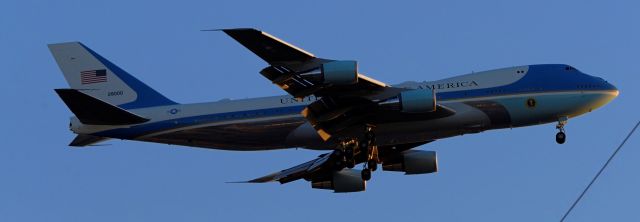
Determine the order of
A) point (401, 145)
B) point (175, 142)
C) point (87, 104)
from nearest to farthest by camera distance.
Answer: point (87, 104) < point (175, 142) < point (401, 145)

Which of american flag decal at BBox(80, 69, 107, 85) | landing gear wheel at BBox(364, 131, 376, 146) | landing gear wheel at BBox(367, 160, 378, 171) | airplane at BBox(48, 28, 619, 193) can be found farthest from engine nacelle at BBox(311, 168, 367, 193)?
american flag decal at BBox(80, 69, 107, 85)

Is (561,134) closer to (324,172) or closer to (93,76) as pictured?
(324,172)

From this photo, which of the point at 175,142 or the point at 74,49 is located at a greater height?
the point at 74,49

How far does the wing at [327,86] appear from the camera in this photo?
54156 mm

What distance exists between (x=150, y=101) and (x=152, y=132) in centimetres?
260

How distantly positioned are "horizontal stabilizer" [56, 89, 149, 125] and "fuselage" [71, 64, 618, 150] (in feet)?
1.44

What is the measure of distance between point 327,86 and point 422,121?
243 inches

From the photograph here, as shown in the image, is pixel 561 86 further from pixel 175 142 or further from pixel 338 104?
pixel 175 142

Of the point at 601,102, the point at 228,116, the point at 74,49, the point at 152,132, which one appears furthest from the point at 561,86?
the point at 74,49

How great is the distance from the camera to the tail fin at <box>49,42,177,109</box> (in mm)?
66250

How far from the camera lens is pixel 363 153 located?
62.6m

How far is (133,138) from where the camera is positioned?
210 ft

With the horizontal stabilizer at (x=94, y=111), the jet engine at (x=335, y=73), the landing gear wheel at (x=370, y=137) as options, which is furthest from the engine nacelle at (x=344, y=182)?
the jet engine at (x=335, y=73)

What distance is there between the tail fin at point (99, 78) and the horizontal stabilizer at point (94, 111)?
2706 mm
